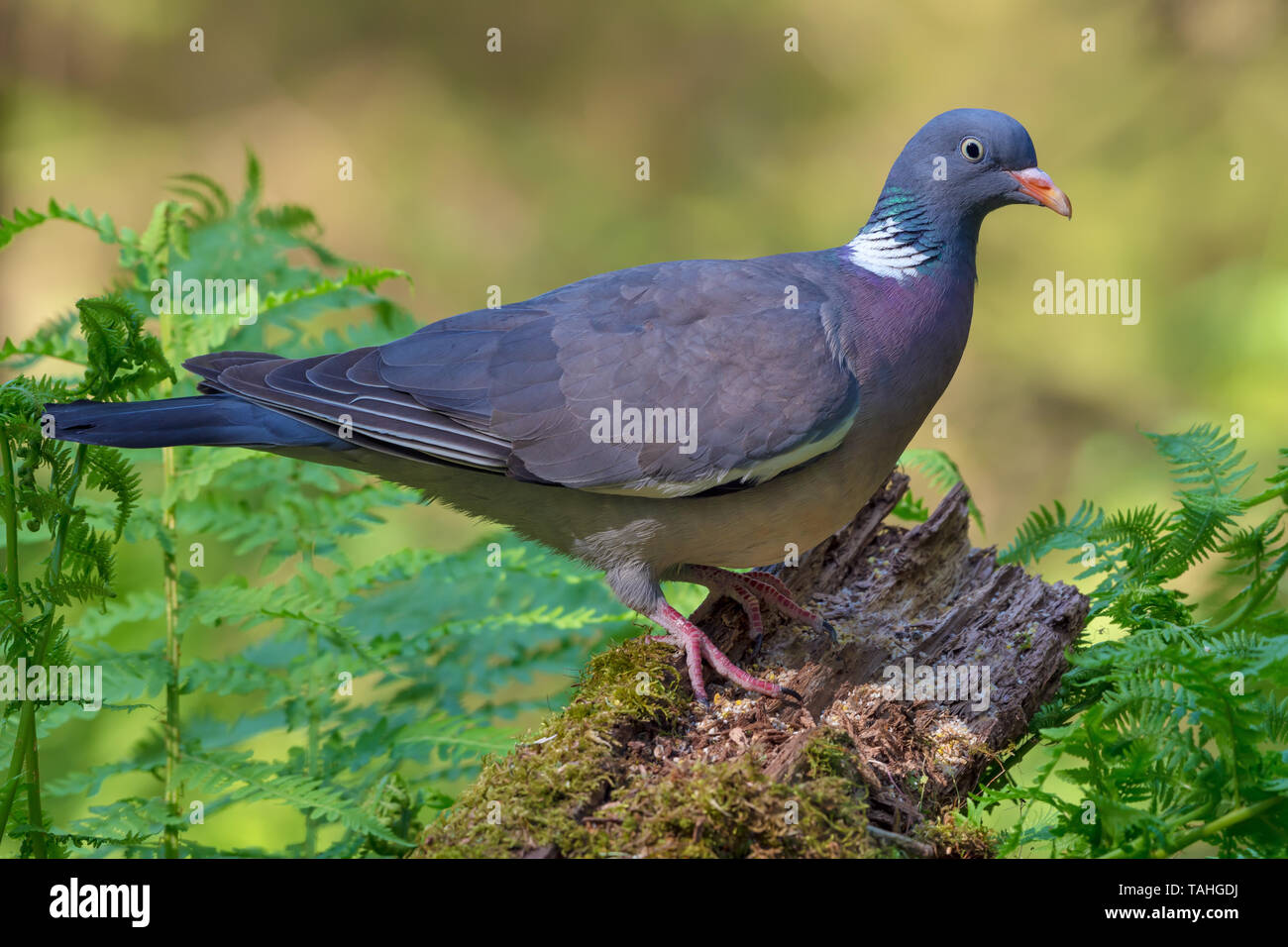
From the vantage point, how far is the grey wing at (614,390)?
3586 mm

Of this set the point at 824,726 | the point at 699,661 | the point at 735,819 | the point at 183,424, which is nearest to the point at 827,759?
the point at 824,726

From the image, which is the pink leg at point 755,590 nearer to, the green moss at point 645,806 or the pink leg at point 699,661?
the pink leg at point 699,661

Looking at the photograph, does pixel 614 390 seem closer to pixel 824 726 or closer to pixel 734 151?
pixel 824 726

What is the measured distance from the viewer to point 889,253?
4031mm

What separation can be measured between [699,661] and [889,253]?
1.69 m

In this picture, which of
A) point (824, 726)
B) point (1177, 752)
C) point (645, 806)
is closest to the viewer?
point (1177, 752)

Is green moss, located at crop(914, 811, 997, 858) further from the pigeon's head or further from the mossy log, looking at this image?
the pigeon's head

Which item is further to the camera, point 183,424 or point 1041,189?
point 1041,189

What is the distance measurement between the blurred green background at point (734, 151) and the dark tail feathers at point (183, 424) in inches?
124

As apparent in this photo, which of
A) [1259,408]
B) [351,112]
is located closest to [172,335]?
[351,112]

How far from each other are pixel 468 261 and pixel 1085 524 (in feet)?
19.7

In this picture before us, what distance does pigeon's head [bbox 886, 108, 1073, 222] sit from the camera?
3.89 meters

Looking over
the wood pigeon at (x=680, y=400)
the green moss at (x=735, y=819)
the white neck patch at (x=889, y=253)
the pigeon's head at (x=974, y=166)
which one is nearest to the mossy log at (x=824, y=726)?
the green moss at (x=735, y=819)

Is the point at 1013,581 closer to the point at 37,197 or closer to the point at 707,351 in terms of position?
the point at 707,351
